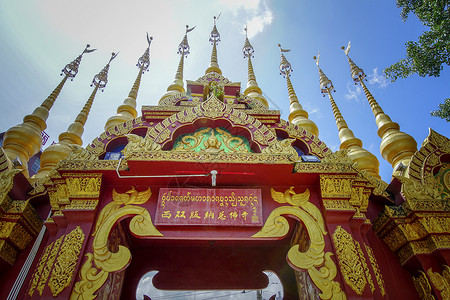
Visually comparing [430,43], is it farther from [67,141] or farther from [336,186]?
[67,141]

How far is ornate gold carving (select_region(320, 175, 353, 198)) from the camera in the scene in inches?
225

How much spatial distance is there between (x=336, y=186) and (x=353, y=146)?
4340mm

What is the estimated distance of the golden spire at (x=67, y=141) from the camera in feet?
27.9

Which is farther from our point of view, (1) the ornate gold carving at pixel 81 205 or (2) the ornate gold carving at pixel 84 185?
(2) the ornate gold carving at pixel 84 185

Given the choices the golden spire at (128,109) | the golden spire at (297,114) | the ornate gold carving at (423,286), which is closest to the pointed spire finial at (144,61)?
the golden spire at (128,109)

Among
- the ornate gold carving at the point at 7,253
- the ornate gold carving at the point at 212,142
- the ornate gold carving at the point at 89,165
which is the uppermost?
the ornate gold carving at the point at 212,142

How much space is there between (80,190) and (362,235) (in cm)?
554

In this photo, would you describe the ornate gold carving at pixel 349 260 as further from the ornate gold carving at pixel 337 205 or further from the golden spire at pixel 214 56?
the golden spire at pixel 214 56

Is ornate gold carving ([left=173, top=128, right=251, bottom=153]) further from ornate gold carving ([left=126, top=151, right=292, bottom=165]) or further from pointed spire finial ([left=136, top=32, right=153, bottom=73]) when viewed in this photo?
pointed spire finial ([left=136, top=32, right=153, bottom=73])

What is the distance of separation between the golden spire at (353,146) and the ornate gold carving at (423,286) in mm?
3448

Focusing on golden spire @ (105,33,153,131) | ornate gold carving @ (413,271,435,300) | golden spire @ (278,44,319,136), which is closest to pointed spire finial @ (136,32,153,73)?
golden spire @ (105,33,153,131)

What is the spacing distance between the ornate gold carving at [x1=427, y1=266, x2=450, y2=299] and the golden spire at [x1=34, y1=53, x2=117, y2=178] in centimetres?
873

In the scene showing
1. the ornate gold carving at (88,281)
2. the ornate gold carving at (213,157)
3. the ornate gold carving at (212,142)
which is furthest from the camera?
the ornate gold carving at (212,142)

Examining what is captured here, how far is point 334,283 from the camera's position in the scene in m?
4.79
